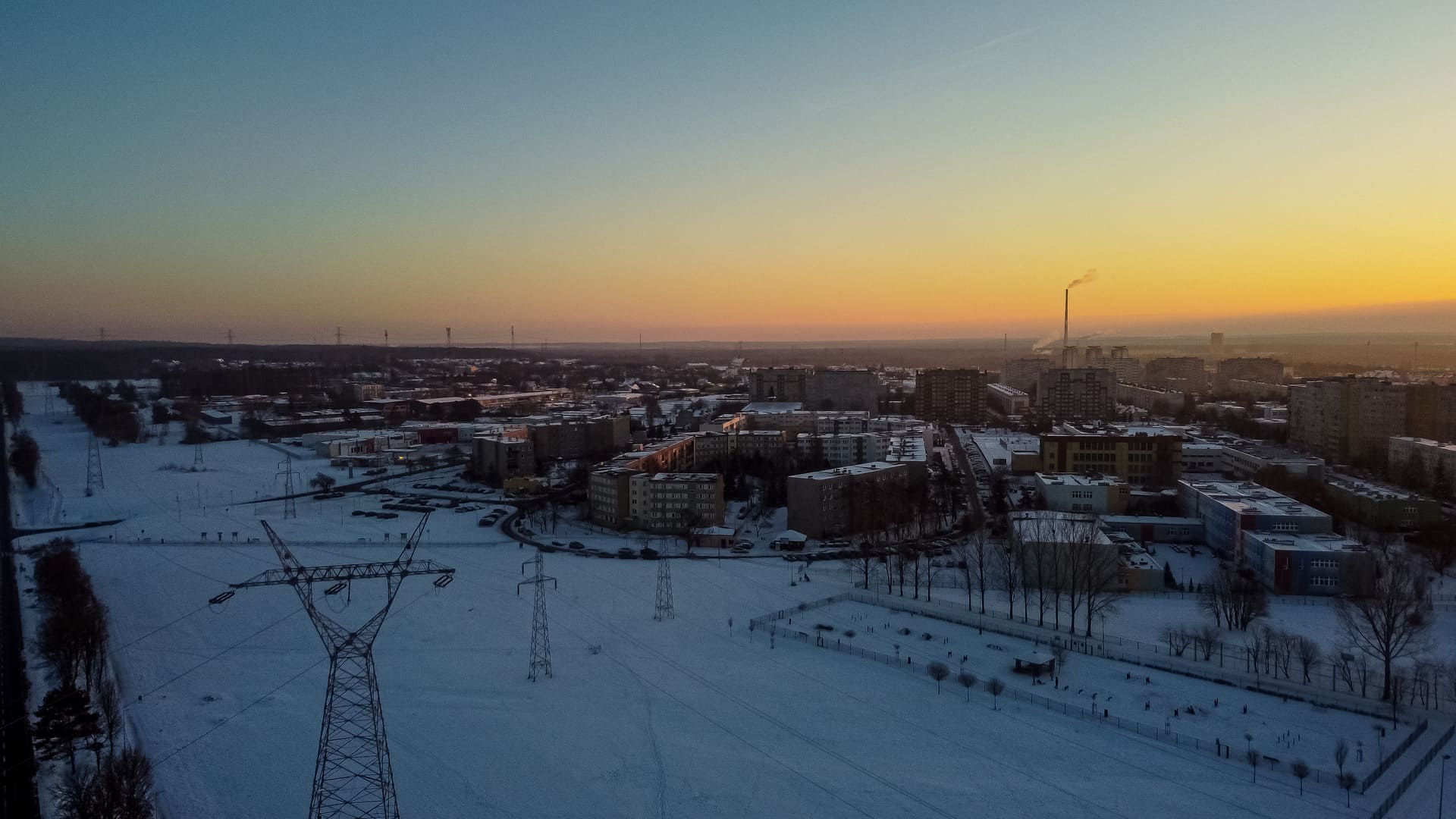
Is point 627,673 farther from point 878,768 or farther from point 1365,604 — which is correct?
point 1365,604

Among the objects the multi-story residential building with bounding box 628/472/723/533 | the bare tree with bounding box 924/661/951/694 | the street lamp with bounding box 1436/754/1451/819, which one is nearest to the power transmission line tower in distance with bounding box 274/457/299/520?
the multi-story residential building with bounding box 628/472/723/533

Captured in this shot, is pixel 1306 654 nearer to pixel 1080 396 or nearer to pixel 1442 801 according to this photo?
A: pixel 1442 801

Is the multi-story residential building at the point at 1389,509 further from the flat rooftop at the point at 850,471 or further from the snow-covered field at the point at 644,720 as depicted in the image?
the flat rooftop at the point at 850,471

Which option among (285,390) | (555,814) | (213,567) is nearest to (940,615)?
(555,814)

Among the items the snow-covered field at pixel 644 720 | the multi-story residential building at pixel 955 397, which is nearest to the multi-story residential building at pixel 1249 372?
the multi-story residential building at pixel 955 397

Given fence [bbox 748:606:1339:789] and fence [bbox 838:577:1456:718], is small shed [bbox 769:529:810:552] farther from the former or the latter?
fence [bbox 838:577:1456:718]

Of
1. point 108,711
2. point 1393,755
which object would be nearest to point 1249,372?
point 1393,755
